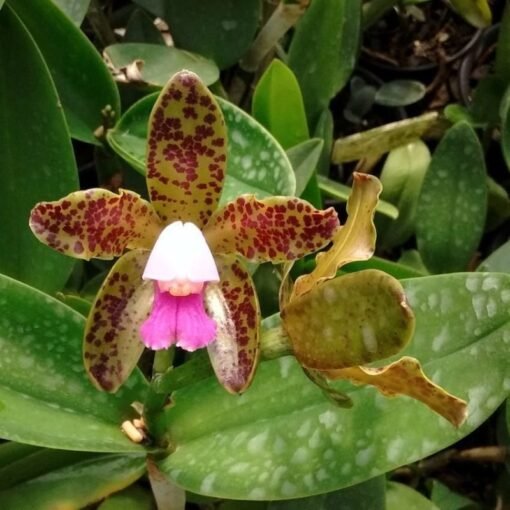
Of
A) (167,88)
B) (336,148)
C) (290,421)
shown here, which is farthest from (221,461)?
(336,148)

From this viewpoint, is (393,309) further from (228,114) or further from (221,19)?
(221,19)

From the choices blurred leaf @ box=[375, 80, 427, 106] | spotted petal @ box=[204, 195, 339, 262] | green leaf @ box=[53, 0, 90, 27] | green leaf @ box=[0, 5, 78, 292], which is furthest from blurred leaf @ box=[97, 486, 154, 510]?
blurred leaf @ box=[375, 80, 427, 106]

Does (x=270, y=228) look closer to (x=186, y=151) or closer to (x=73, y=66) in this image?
(x=186, y=151)

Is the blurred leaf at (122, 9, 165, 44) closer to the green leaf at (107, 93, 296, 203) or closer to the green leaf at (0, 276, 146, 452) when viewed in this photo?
the green leaf at (107, 93, 296, 203)

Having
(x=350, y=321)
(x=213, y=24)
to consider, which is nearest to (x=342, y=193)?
(x=213, y=24)

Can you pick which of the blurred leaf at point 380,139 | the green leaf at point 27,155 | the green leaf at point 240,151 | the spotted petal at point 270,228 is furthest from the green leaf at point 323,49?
the spotted petal at point 270,228
